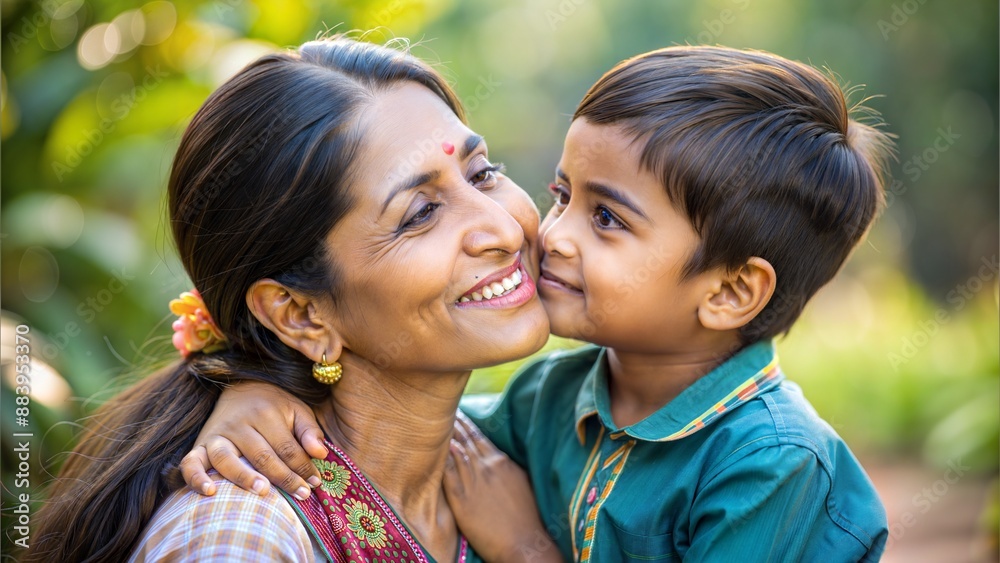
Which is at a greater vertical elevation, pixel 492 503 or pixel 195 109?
pixel 195 109

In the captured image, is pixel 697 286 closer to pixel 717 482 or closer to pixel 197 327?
pixel 717 482

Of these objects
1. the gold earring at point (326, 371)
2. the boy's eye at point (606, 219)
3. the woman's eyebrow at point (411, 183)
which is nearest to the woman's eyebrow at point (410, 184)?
the woman's eyebrow at point (411, 183)

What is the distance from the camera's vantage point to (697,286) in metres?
2.45

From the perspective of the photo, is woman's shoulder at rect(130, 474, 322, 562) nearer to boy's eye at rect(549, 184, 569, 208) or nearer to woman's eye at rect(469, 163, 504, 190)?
woman's eye at rect(469, 163, 504, 190)

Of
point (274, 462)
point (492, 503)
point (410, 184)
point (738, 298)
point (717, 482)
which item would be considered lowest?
point (492, 503)

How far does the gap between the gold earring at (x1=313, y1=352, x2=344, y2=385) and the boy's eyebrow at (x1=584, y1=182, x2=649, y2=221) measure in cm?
88

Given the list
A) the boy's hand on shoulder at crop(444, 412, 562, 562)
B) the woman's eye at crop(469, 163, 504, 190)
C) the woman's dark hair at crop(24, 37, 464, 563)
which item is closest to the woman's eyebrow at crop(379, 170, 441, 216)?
the woman's dark hair at crop(24, 37, 464, 563)

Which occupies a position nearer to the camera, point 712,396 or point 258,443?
point 258,443

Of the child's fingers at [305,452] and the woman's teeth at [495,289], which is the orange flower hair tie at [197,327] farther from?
the woman's teeth at [495,289]

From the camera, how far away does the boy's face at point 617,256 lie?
2381 millimetres

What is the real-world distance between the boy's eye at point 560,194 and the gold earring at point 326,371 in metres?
0.88

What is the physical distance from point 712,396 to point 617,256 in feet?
1.56

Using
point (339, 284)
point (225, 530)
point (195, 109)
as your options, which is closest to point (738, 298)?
point (339, 284)

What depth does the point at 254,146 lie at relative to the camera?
208 cm
